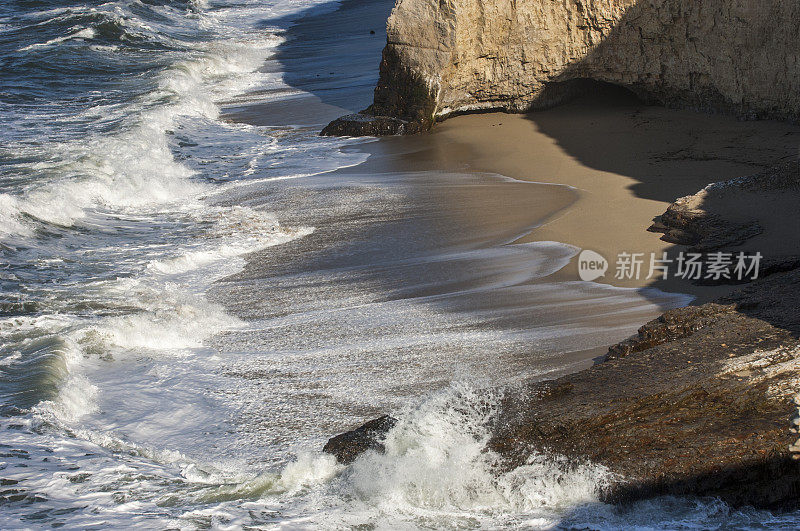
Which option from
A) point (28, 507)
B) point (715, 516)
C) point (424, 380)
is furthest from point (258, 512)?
point (715, 516)

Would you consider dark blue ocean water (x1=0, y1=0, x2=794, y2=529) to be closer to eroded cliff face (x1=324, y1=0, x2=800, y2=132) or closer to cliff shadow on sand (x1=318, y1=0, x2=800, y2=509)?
cliff shadow on sand (x1=318, y1=0, x2=800, y2=509)

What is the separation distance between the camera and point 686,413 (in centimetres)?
351

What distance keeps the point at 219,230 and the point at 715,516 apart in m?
6.11

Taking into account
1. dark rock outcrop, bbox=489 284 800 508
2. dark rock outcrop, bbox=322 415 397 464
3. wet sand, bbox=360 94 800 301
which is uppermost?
wet sand, bbox=360 94 800 301

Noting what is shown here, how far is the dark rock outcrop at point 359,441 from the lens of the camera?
3836mm

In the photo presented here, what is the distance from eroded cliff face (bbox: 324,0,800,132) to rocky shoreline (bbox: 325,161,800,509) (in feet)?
21.1

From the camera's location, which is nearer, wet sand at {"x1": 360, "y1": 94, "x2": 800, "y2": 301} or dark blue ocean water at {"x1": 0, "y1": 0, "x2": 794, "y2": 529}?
dark blue ocean water at {"x1": 0, "y1": 0, "x2": 794, "y2": 529}

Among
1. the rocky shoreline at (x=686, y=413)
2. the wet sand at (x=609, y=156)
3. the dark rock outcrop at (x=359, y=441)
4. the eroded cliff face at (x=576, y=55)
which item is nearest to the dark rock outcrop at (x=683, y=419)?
the rocky shoreline at (x=686, y=413)

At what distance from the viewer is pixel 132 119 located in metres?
→ 13.0

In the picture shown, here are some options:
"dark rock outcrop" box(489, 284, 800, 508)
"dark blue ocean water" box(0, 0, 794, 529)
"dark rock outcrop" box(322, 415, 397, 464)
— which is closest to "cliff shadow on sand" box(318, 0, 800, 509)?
"dark rock outcrop" box(489, 284, 800, 508)

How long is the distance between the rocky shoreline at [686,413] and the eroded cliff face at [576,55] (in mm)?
6426

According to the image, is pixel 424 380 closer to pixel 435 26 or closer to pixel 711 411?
pixel 711 411

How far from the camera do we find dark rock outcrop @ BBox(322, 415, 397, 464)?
384 centimetres

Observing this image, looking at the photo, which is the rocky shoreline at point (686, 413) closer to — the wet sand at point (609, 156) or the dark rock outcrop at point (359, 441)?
the dark rock outcrop at point (359, 441)
